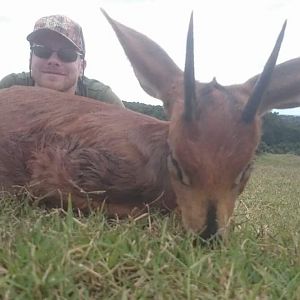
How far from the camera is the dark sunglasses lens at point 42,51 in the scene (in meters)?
8.88

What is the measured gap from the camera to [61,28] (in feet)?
29.5

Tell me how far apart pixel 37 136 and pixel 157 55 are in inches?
50.8

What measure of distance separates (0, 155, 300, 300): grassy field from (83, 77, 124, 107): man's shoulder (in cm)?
549

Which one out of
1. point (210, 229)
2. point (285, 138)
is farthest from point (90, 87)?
point (285, 138)

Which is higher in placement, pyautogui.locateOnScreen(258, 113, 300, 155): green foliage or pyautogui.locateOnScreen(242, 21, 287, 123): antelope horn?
pyautogui.locateOnScreen(242, 21, 287, 123): antelope horn

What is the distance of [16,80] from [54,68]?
4.35 ft

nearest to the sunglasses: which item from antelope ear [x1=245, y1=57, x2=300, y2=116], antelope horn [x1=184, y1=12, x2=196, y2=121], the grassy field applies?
antelope ear [x1=245, y1=57, x2=300, y2=116]

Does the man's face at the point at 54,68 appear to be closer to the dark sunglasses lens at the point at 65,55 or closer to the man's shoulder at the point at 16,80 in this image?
A: the dark sunglasses lens at the point at 65,55

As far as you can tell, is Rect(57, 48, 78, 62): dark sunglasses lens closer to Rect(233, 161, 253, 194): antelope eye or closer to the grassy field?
Rect(233, 161, 253, 194): antelope eye

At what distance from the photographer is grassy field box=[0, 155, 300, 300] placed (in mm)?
3090

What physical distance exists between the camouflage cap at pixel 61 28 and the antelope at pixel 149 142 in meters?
2.65

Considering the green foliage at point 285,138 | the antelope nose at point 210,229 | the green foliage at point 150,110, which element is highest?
the antelope nose at point 210,229

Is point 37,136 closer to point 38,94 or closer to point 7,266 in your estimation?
point 38,94

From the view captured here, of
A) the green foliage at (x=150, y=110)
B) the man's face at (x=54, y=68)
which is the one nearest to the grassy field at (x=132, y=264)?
the man's face at (x=54, y=68)
